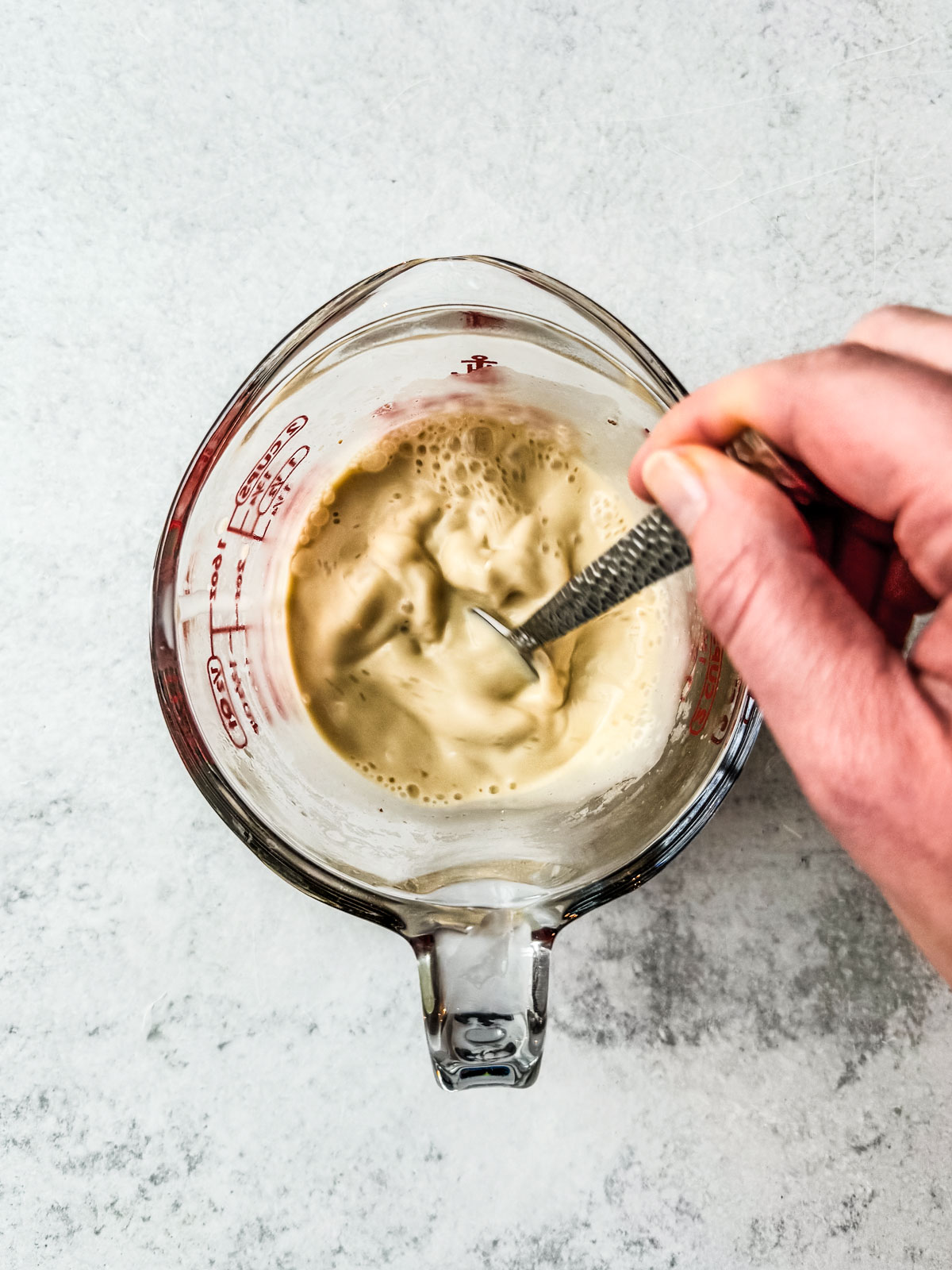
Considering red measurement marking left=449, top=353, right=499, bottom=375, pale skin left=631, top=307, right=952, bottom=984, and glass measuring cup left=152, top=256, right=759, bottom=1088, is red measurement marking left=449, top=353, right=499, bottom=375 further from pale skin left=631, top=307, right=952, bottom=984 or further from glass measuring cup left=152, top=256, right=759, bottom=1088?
pale skin left=631, top=307, right=952, bottom=984

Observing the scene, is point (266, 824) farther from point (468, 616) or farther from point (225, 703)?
point (468, 616)

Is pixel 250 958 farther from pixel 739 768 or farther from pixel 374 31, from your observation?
pixel 374 31

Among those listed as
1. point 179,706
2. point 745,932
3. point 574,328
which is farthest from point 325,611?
point 745,932

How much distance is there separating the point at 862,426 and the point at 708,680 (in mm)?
276

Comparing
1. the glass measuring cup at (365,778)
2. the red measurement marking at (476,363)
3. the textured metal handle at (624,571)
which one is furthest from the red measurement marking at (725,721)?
the red measurement marking at (476,363)

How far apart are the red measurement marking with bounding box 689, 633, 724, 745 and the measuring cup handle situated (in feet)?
0.73

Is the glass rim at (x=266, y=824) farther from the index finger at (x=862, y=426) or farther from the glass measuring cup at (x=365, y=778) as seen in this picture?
the index finger at (x=862, y=426)

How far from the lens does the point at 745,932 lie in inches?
38.1

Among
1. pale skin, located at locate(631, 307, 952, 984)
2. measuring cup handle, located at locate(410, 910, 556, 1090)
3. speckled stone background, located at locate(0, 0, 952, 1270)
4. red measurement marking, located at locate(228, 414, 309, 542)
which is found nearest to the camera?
pale skin, located at locate(631, 307, 952, 984)

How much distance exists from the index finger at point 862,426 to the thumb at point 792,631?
0.06 meters

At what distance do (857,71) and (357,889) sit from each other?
940 mm

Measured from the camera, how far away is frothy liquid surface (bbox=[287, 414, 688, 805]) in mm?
873

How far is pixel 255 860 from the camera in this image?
0.97 m

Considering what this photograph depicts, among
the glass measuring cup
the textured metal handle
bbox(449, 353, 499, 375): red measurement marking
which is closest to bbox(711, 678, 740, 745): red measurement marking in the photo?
the glass measuring cup
